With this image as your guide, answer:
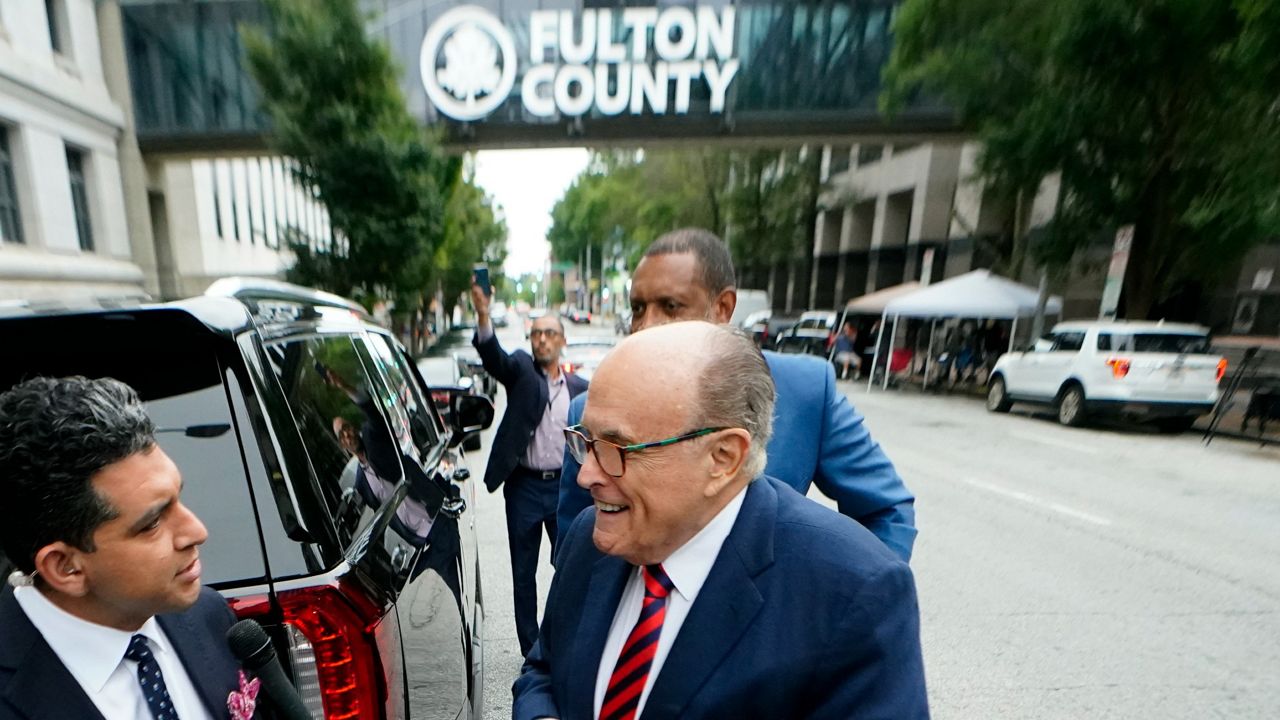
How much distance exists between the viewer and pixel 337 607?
Answer: 127 cm

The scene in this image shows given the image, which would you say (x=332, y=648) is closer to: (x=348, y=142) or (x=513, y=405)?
(x=513, y=405)

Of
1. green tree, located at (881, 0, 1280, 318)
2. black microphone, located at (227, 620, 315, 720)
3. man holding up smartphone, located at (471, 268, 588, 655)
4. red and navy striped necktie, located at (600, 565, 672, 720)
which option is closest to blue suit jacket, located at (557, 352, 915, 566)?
red and navy striped necktie, located at (600, 565, 672, 720)

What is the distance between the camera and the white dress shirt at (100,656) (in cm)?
96

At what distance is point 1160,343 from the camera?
937cm

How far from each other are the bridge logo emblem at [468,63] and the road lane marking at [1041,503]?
14.6 m

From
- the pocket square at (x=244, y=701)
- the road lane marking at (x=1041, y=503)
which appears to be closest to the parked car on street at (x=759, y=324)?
the road lane marking at (x=1041, y=503)

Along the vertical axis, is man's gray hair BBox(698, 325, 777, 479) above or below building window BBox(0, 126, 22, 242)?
below

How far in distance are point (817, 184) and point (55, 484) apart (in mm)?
29345

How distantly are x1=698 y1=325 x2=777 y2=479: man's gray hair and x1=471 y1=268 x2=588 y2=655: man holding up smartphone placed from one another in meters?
2.21

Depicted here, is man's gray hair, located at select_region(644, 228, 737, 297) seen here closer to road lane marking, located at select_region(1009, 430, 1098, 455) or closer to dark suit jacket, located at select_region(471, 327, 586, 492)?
dark suit jacket, located at select_region(471, 327, 586, 492)

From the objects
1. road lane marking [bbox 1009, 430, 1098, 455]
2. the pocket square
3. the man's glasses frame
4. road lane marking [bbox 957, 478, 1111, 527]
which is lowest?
road lane marking [bbox 1009, 430, 1098, 455]

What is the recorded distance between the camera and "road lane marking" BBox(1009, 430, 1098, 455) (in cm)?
845

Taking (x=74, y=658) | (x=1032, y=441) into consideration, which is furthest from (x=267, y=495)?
(x=1032, y=441)

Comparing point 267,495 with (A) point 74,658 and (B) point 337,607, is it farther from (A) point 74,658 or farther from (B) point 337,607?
(A) point 74,658
